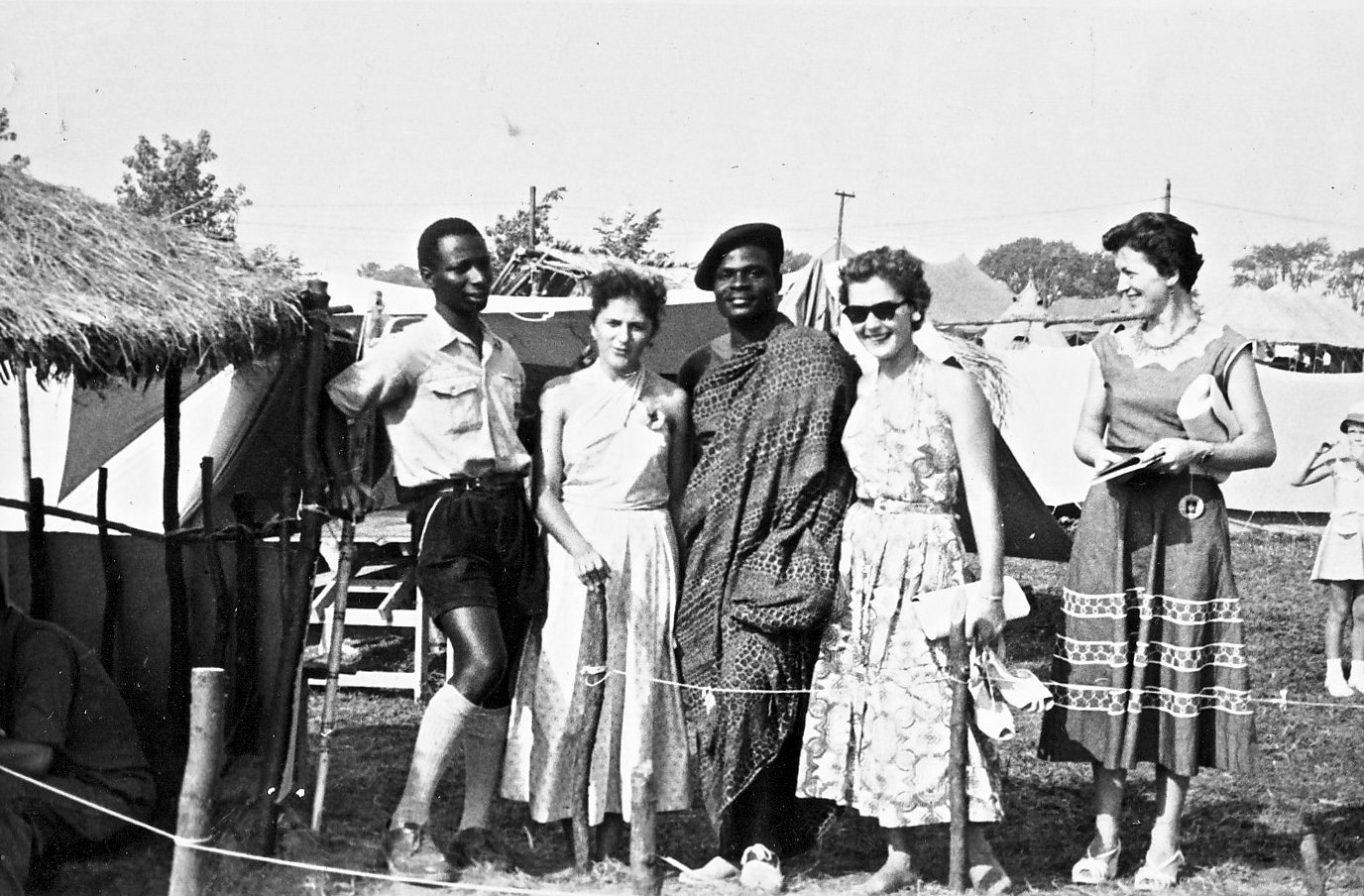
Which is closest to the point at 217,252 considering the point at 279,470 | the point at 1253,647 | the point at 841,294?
the point at 279,470

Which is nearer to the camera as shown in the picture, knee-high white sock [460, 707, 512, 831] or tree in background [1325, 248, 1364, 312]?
knee-high white sock [460, 707, 512, 831]

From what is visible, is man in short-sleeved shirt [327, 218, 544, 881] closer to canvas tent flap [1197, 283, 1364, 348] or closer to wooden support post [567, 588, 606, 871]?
wooden support post [567, 588, 606, 871]

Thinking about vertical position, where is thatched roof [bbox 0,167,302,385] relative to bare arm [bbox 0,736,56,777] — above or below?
above

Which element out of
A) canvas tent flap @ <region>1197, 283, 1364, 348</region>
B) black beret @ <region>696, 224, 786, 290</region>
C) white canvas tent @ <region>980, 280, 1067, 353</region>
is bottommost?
black beret @ <region>696, 224, 786, 290</region>

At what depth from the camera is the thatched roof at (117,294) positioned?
4.22 metres

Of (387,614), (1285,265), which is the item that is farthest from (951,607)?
(1285,265)

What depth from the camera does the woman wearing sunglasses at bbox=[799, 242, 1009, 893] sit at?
4.35 meters

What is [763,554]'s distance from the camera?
455cm

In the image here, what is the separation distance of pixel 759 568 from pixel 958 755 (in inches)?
31.0

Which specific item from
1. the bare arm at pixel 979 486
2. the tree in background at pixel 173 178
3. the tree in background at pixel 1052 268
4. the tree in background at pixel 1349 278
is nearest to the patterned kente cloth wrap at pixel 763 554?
the bare arm at pixel 979 486

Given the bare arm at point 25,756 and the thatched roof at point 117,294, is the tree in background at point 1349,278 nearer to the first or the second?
the thatched roof at point 117,294

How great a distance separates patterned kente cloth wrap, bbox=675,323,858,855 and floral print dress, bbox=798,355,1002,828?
91 millimetres

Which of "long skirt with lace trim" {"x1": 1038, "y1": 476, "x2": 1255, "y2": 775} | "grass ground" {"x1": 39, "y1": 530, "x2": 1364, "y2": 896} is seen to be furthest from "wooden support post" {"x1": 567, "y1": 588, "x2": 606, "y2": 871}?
"long skirt with lace trim" {"x1": 1038, "y1": 476, "x2": 1255, "y2": 775}

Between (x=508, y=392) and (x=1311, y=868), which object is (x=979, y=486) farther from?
(x=508, y=392)
